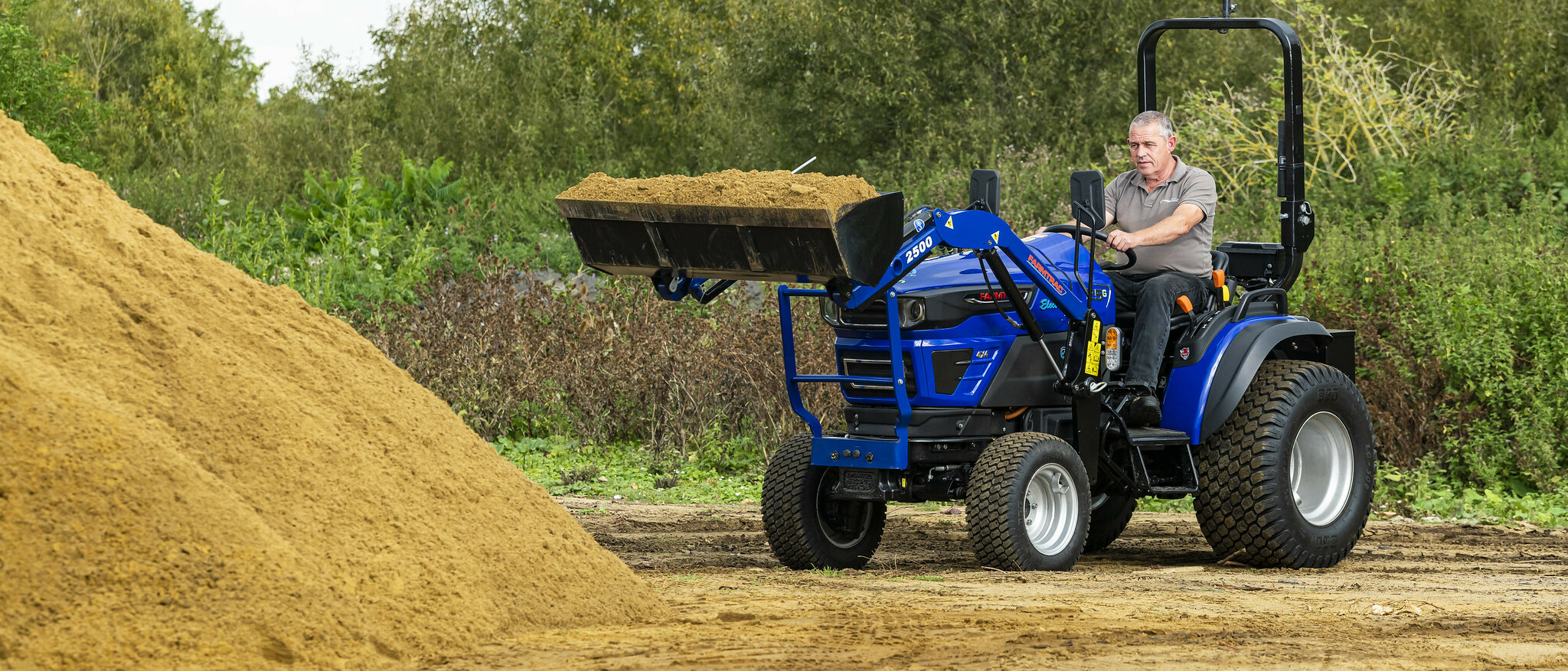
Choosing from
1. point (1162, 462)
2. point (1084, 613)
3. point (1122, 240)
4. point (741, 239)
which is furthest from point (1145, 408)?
point (741, 239)

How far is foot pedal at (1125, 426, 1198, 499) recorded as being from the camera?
19.6 ft

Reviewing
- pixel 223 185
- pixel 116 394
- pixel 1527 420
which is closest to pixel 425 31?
pixel 223 185

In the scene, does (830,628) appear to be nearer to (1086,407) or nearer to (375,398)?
(375,398)

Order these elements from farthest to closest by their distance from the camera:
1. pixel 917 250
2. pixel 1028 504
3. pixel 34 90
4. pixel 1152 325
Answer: pixel 34 90
pixel 1152 325
pixel 1028 504
pixel 917 250

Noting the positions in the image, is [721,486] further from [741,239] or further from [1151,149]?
[741,239]

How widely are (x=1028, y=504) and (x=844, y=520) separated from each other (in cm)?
86

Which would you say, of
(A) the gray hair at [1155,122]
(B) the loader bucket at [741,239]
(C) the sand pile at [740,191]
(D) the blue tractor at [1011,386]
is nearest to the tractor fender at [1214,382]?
(D) the blue tractor at [1011,386]

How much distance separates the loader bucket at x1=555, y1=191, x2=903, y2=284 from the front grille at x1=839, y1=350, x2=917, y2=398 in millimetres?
660

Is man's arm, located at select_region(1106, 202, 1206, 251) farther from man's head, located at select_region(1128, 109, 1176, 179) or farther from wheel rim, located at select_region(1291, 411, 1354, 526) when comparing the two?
wheel rim, located at select_region(1291, 411, 1354, 526)

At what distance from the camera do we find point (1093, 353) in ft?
19.2

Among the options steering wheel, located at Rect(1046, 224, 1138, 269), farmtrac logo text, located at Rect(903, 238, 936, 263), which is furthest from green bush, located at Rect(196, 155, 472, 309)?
farmtrac logo text, located at Rect(903, 238, 936, 263)

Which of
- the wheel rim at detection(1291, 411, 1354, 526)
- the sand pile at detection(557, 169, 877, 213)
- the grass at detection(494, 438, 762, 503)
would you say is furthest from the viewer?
the grass at detection(494, 438, 762, 503)

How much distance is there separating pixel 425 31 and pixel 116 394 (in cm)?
2357

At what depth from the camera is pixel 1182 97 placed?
747 inches
